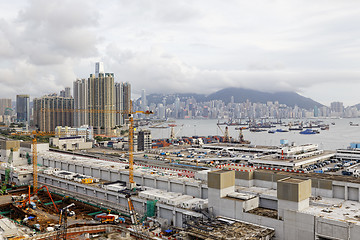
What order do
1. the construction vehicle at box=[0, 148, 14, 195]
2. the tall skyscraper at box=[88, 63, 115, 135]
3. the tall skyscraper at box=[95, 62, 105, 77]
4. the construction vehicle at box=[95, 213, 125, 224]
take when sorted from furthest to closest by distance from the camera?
the tall skyscraper at box=[95, 62, 105, 77] < the tall skyscraper at box=[88, 63, 115, 135] < the construction vehicle at box=[0, 148, 14, 195] < the construction vehicle at box=[95, 213, 125, 224]

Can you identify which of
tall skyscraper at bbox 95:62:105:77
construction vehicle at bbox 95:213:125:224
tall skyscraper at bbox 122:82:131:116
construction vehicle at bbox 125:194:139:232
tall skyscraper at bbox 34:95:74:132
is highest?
tall skyscraper at bbox 95:62:105:77

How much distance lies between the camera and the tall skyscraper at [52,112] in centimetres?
11362

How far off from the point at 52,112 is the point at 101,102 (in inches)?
802

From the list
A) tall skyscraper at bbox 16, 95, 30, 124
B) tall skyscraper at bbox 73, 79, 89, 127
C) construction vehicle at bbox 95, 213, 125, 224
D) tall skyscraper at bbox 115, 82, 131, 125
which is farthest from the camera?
tall skyscraper at bbox 16, 95, 30, 124

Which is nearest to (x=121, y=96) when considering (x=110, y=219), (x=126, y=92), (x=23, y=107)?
(x=126, y=92)

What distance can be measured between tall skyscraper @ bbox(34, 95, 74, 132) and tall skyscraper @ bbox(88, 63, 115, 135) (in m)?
10.0

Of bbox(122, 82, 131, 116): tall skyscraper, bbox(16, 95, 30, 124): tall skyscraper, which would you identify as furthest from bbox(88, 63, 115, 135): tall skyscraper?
bbox(16, 95, 30, 124): tall skyscraper

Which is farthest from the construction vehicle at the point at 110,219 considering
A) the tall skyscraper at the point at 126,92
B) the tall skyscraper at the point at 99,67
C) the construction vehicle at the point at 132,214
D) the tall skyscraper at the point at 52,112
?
the tall skyscraper at the point at 99,67

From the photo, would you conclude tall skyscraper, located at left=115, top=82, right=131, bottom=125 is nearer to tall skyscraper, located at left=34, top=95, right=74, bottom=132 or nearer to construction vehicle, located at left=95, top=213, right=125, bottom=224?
tall skyscraper, located at left=34, top=95, right=74, bottom=132

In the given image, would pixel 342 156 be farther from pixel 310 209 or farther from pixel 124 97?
pixel 124 97

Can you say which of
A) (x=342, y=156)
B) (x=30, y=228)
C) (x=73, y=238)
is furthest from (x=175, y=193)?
(x=342, y=156)

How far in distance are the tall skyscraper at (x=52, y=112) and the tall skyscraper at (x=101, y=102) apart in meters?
10.0

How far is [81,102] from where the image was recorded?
11694cm

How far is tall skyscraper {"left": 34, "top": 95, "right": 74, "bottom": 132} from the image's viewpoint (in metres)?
114
